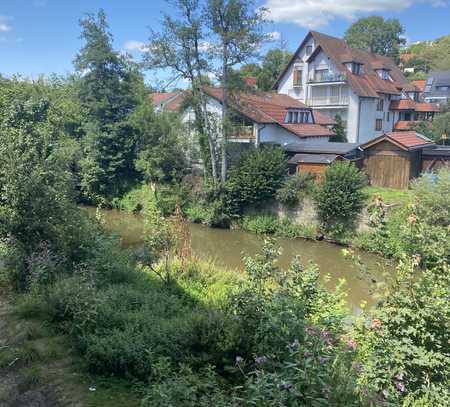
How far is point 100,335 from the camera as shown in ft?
17.1

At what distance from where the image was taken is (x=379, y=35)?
67.1 m

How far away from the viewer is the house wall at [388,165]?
22359mm

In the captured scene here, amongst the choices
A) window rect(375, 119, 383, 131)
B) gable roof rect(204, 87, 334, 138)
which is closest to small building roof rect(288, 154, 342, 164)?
gable roof rect(204, 87, 334, 138)

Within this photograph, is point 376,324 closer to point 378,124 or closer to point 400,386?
point 400,386

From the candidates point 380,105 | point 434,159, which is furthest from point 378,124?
point 434,159

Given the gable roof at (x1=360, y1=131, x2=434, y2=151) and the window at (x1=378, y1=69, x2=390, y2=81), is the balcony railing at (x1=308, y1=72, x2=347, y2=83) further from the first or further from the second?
the gable roof at (x1=360, y1=131, x2=434, y2=151)

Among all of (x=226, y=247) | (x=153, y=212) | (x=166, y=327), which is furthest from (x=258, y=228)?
→ (x=166, y=327)

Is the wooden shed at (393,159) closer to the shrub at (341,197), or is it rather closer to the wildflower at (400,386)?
the shrub at (341,197)

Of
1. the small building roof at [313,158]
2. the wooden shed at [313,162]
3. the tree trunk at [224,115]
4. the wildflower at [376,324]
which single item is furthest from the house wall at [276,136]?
the wildflower at [376,324]

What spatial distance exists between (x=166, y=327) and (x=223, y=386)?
4.00ft

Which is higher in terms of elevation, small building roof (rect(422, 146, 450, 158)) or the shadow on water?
small building roof (rect(422, 146, 450, 158))

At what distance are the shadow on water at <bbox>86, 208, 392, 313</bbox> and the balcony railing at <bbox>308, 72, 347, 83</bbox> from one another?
57.4 feet

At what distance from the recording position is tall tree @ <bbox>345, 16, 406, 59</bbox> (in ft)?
220

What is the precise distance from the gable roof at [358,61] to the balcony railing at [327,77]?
381mm
